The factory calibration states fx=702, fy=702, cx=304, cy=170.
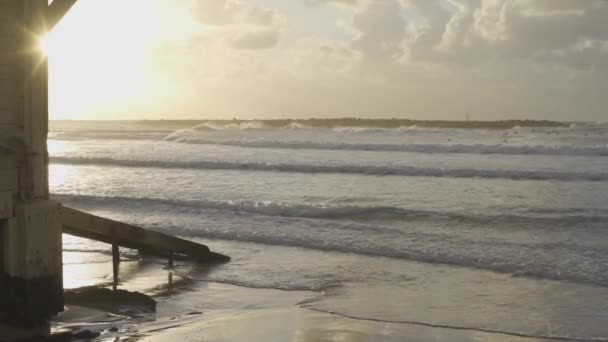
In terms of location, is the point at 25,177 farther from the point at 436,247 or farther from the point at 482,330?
the point at 436,247

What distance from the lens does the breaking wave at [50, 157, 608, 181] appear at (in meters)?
24.4

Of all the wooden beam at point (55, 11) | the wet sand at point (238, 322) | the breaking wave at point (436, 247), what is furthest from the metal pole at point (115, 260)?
the wooden beam at point (55, 11)

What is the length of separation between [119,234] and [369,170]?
1877 centimetres

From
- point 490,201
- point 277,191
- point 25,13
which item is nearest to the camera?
point 25,13

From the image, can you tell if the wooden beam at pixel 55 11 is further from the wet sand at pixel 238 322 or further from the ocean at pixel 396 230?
the ocean at pixel 396 230

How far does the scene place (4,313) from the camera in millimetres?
6797

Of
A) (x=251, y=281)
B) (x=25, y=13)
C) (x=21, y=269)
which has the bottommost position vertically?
(x=251, y=281)

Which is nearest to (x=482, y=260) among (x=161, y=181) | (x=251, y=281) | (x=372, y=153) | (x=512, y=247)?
(x=512, y=247)

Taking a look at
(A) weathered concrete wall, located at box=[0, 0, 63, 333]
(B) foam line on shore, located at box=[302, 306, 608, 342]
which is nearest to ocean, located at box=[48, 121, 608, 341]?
(B) foam line on shore, located at box=[302, 306, 608, 342]

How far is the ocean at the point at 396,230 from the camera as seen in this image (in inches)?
340

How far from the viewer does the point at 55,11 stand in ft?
21.6

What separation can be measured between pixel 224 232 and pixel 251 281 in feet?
14.0

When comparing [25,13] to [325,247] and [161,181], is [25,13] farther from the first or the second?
[161,181]

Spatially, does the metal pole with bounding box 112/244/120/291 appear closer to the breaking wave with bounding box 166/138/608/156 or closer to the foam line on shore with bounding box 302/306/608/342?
the foam line on shore with bounding box 302/306/608/342
